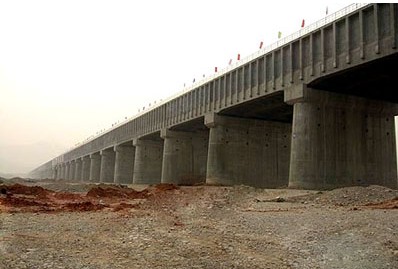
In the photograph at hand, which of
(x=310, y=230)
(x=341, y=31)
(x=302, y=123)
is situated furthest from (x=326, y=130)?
(x=310, y=230)

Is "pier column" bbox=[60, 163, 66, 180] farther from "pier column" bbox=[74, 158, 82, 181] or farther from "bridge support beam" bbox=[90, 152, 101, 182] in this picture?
"bridge support beam" bbox=[90, 152, 101, 182]

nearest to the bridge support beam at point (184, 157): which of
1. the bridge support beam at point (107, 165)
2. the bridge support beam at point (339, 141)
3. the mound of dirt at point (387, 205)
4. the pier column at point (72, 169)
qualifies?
the bridge support beam at point (339, 141)

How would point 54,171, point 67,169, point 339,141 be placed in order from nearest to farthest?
point 339,141 < point 67,169 < point 54,171

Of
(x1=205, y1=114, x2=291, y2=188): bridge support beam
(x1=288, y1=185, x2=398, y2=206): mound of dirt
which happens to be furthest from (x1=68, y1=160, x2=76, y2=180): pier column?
(x1=288, y1=185, x2=398, y2=206): mound of dirt

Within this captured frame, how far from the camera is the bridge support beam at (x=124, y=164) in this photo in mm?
69812

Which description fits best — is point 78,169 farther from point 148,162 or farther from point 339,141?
point 339,141

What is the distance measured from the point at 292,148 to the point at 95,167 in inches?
2789

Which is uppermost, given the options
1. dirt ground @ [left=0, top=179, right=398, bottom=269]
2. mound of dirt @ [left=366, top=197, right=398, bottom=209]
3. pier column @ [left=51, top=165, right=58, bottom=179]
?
pier column @ [left=51, top=165, right=58, bottom=179]

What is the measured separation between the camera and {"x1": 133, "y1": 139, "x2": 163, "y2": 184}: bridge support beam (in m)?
60.5

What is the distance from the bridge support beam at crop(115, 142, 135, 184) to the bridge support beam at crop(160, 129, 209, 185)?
19344 mm

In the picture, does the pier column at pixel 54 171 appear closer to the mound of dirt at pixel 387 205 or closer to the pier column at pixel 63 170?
the pier column at pixel 63 170

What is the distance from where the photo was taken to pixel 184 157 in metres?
52.6

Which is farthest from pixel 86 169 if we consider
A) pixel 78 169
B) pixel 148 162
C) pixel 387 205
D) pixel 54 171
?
pixel 387 205

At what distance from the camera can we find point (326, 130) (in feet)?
93.6
